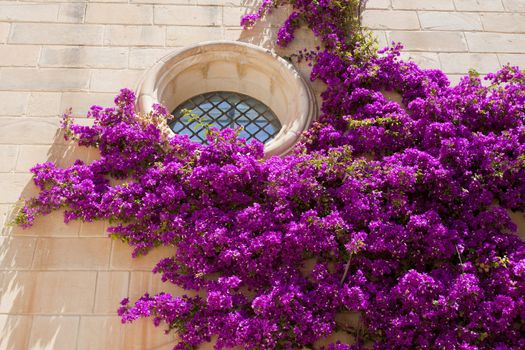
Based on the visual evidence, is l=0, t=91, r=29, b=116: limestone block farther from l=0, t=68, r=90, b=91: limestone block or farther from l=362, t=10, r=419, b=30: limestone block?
l=362, t=10, r=419, b=30: limestone block

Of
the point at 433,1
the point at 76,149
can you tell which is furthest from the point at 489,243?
the point at 76,149

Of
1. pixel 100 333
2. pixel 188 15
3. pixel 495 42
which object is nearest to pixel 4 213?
pixel 100 333

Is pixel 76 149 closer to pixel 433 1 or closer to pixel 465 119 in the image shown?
pixel 465 119

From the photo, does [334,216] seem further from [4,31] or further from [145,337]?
[4,31]

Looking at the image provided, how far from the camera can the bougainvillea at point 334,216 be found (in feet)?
14.5

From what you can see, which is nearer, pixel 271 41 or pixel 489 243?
pixel 489 243

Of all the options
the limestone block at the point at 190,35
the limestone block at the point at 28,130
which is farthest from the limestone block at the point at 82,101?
the limestone block at the point at 190,35

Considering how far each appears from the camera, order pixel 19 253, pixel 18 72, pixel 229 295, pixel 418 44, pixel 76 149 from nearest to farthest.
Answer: pixel 229 295 → pixel 19 253 → pixel 76 149 → pixel 18 72 → pixel 418 44

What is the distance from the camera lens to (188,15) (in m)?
5.99

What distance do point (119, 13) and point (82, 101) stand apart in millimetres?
1085

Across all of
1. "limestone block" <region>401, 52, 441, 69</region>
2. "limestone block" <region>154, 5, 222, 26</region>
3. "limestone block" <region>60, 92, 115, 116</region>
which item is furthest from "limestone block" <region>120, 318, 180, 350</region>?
"limestone block" <region>401, 52, 441, 69</region>

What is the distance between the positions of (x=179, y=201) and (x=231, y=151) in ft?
1.99

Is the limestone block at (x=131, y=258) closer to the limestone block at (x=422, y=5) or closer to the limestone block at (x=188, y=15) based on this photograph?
the limestone block at (x=188, y=15)

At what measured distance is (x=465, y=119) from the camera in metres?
5.32
